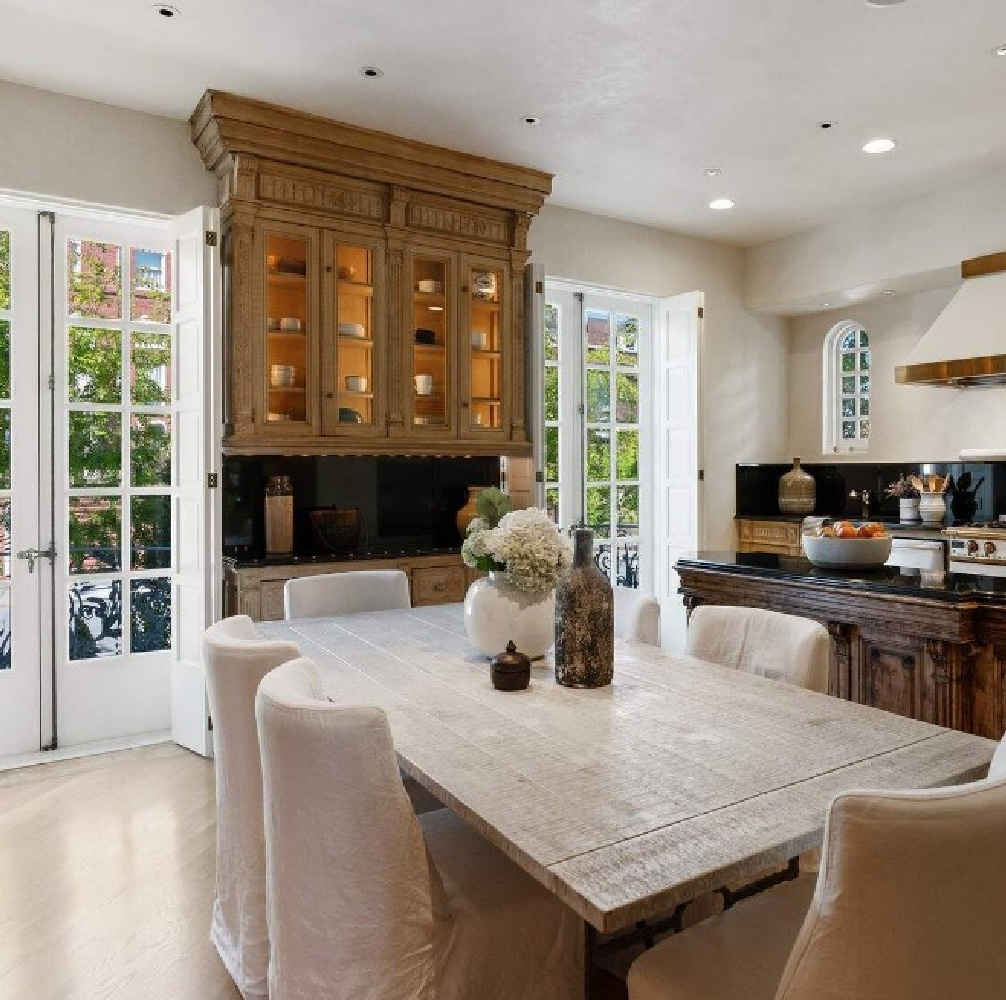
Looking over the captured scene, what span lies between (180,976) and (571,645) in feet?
4.36

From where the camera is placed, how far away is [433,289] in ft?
13.8

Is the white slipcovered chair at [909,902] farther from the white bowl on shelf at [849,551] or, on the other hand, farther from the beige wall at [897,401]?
the beige wall at [897,401]

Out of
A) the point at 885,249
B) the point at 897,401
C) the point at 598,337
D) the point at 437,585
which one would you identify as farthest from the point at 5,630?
the point at 897,401

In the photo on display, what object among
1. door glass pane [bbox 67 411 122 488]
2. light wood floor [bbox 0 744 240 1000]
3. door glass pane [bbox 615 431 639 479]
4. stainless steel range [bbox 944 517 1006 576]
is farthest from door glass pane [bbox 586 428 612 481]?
light wood floor [bbox 0 744 240 1000]

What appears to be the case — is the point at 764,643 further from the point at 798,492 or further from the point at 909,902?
the point at 798,492

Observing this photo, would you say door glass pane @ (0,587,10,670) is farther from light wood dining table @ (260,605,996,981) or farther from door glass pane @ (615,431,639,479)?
door glass pane @ (615,431,639,479)

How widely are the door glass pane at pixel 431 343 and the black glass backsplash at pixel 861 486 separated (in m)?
2.61

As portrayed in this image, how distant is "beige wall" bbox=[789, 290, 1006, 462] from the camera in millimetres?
5051

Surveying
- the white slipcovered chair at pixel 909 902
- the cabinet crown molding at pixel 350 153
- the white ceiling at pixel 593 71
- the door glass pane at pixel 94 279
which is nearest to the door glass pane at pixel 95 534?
the door glass pane at pixel 94 279

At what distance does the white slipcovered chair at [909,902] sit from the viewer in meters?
0.86

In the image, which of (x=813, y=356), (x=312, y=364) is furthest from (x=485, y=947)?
(x=813, y=356)

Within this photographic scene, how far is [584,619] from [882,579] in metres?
1.35

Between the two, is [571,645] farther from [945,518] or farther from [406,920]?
[945,518]

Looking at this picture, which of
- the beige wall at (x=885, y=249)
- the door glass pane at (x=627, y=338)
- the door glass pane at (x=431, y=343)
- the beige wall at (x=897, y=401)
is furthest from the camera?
the door glass pane at (x=627, y=338)
